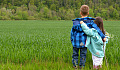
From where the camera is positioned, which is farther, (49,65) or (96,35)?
(49,65)

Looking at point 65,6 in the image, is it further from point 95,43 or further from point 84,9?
point 95,43

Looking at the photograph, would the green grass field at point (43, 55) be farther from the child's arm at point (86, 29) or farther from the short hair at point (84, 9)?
the short hair at point (84, 9)

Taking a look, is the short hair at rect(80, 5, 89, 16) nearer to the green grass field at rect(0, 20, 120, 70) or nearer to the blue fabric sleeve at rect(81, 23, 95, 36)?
the blue fabric sleeve at rect(81, 23, 95, 36)

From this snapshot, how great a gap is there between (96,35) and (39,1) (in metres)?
151

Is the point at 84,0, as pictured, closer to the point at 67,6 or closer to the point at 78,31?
the point at 67,6

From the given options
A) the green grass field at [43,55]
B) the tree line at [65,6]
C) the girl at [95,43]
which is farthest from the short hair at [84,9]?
the tree line at [65,6]

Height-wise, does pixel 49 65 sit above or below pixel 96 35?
below

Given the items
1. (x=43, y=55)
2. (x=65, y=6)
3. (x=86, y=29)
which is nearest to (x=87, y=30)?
(x=86, y=29)

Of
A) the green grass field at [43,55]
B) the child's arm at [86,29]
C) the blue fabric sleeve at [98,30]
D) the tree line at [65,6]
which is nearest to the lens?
the child's arm at [86,29]

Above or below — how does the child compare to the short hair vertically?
below

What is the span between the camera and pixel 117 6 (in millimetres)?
144250

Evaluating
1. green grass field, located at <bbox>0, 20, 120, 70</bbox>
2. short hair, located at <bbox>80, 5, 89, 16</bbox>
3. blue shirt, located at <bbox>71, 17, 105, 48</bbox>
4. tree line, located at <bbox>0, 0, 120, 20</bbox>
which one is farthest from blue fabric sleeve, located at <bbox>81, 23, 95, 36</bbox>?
tree line, located at <bbox>0, 0, 120, 20</bbox>

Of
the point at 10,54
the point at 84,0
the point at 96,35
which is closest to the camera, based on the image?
the point at 96,35

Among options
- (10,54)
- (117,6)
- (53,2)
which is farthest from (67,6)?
(10,54)
